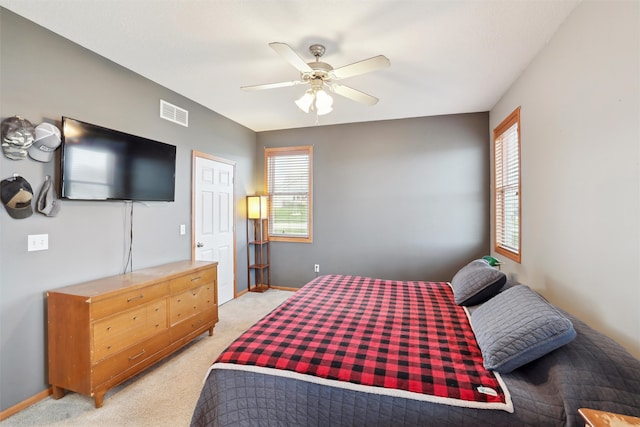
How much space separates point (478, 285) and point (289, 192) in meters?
3.28

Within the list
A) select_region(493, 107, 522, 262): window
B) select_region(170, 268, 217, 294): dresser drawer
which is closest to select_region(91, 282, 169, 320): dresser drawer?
select_region(170, 268, 217, 294): dresser drawer

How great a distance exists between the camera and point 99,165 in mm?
2363

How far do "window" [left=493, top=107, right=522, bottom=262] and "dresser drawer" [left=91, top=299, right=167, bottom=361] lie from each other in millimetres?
3427

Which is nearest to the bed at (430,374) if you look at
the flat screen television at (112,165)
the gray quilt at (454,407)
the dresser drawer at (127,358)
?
the gray quilt at (454,407)

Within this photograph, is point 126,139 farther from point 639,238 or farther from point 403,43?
point 639,238

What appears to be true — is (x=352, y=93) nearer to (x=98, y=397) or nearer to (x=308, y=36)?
(x=308, y=36)

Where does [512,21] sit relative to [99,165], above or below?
above

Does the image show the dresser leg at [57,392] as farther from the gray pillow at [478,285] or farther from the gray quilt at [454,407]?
the gray pillow at [478,285]

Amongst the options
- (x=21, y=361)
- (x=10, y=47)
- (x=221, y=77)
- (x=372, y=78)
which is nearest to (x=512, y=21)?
(x=372, y=78)

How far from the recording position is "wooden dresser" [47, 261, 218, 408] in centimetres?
194

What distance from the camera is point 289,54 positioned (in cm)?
183

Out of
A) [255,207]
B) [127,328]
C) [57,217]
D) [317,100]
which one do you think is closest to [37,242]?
[57,217]

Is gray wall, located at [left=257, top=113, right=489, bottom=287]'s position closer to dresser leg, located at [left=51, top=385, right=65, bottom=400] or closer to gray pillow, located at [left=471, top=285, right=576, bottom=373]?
gray pillow, located at [left=471, top=285, right=576, bottom=373]

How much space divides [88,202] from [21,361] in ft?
3.96
